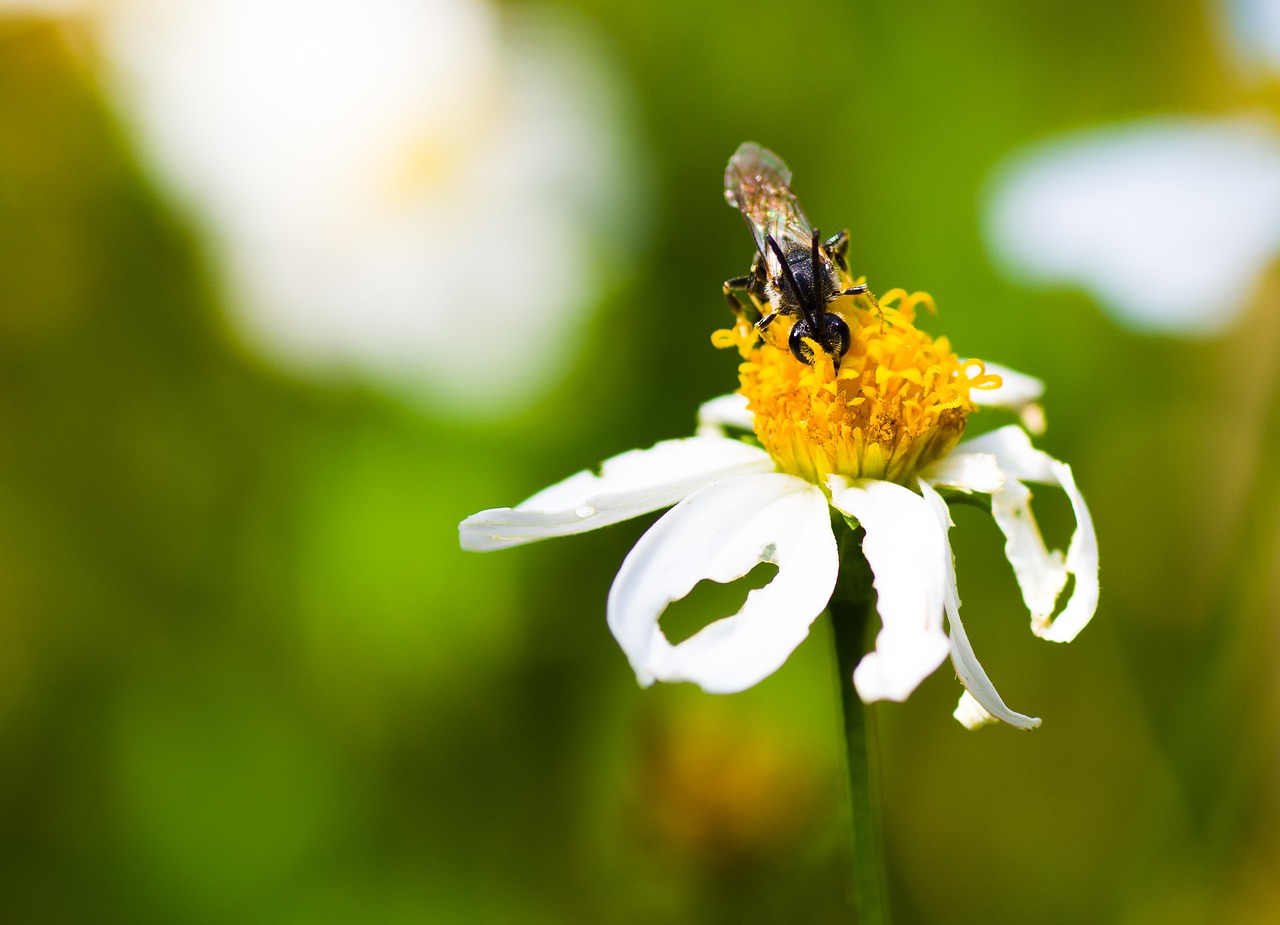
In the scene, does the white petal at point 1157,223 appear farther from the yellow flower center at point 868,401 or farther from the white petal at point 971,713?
the white petal at point 971,713

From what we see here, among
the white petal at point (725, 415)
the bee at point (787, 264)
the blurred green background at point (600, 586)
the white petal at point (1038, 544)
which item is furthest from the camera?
the blurred green background at point (600, 586)

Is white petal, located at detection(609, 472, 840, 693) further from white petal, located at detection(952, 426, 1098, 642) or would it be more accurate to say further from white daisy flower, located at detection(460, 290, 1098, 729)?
white petal, located at detection(952, 426, 1098, 642)

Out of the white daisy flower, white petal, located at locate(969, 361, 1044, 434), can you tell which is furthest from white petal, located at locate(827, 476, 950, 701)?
white petal, located at locate(969, 361, 1044, 434)

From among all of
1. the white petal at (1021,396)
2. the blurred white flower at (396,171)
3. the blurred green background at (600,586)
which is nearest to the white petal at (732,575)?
the white petal at (1021,396)

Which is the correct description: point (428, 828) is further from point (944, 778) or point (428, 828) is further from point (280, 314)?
point (280, 314)

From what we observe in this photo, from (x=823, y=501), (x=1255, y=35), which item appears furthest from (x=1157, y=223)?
(x=823, y=501)

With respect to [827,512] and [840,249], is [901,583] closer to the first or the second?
[827,512]
